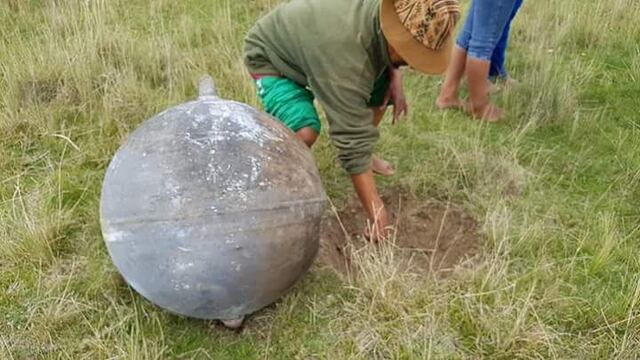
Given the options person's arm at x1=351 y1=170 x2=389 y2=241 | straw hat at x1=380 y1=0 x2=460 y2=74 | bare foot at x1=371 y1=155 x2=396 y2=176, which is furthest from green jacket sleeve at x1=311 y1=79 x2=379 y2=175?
bare foot at x1=371 y1=155 x2=396 y2=176

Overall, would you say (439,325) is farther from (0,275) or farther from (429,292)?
(0,275)

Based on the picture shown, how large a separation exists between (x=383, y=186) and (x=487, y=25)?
1.31m

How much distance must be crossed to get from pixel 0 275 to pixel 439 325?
197 cm

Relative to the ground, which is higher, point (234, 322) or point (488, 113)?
point (234, 322)

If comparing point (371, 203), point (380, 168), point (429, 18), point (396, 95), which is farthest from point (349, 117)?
point (380, 168)

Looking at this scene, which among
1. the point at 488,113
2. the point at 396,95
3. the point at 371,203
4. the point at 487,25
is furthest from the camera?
the point at 488,113

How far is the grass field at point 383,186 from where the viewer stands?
294 cm

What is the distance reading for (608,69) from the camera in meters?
5.30

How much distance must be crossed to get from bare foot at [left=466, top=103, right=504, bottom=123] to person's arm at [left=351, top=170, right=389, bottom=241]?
4.92 ft

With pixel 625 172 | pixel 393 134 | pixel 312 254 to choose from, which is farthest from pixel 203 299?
pixel 625 172

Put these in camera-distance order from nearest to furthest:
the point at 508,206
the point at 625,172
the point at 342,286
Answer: the point at 342,286, the point at 508,206, the point at 625,172

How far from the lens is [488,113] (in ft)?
15.2

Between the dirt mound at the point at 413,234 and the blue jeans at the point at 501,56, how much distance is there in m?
1.63

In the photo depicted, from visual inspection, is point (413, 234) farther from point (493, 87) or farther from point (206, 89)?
point (493, 87)
